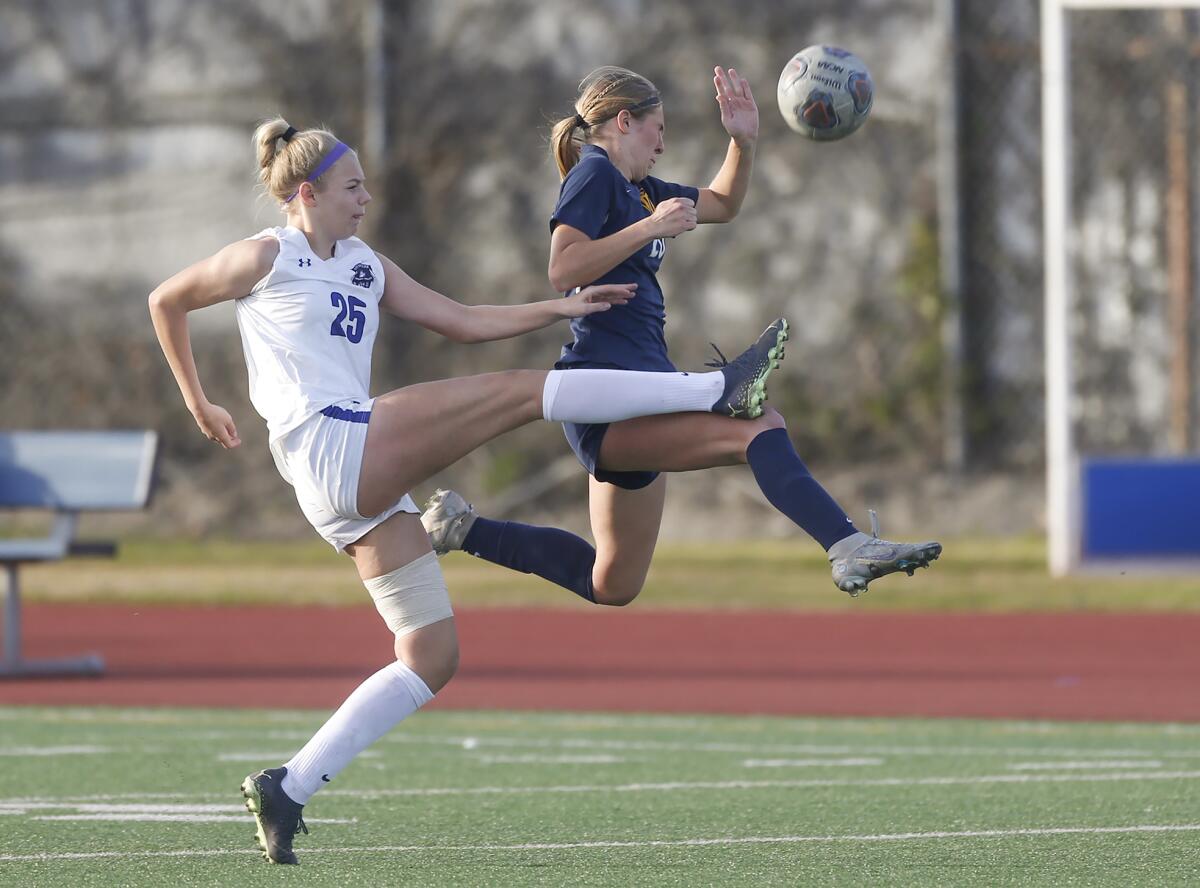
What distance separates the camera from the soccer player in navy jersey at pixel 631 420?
17.3 feet

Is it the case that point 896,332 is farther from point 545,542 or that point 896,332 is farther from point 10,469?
point 545,542

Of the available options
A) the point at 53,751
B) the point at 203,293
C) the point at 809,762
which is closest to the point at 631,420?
the point at 203,293

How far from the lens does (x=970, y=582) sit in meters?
14.9

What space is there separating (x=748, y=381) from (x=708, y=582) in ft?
32.8

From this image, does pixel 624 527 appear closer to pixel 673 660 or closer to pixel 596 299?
pixel 596 299

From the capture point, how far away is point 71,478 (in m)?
11.7

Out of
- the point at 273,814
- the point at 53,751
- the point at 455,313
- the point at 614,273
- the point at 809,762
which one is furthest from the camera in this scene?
the point at 53,751

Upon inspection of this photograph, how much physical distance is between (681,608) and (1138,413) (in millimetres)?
4431

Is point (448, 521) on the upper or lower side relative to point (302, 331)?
lower

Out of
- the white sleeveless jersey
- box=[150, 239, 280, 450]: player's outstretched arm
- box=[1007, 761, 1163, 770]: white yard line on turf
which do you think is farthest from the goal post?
box=[150, 239, 280, 450]: player's outstretched arm

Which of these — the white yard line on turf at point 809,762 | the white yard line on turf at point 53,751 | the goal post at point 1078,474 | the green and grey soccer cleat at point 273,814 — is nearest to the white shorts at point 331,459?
the green and grey soccer cleat at point 273,814

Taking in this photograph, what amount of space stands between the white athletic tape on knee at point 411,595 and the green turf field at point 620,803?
0.62 metres

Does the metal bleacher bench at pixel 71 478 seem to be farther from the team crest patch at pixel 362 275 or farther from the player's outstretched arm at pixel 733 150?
the team crest patch at pixel 362 275

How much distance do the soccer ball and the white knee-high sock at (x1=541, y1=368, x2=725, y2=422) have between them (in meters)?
1.19
